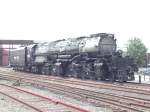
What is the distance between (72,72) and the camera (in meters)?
34.2

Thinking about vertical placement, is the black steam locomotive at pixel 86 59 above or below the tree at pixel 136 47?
below

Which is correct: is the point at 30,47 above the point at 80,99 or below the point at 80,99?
above

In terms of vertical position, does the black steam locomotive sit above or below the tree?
below

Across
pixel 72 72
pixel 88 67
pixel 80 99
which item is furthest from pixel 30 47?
pixel 80 99

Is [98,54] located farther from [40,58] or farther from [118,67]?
[40,58]

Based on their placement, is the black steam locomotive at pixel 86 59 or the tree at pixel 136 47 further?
the tree at pixel 136 47

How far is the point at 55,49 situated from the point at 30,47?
778 centimetres

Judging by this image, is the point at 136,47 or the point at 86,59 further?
the point at 136,47

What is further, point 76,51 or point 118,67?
point 76,51

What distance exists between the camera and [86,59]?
31.4 m

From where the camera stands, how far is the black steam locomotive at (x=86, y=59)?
28.7 metres

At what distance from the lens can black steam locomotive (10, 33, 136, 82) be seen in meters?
28.7

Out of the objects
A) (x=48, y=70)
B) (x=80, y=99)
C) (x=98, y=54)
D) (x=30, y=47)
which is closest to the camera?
(x=80, y=99)

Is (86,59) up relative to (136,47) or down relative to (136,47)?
down
